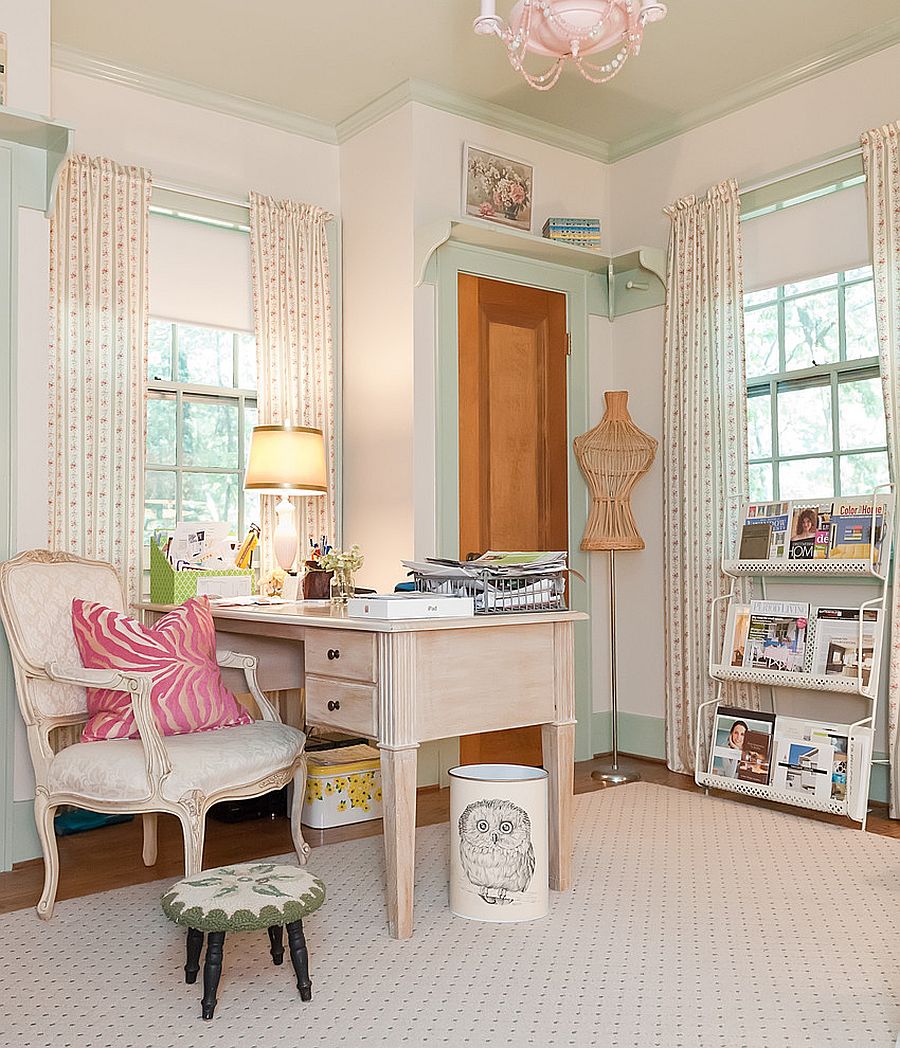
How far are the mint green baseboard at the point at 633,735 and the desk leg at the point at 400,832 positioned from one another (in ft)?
8.05

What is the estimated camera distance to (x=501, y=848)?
8.79 ft

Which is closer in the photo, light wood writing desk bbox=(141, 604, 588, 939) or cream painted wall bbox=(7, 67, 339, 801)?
light wood writing desk bbox=(141, 604, 588, 939)

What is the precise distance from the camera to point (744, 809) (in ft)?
12.8

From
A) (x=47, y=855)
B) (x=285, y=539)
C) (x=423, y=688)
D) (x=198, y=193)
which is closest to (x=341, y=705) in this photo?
(x=423, y=688)

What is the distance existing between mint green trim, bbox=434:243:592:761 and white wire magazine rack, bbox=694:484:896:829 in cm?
72

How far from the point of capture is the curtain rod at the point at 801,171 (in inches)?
159

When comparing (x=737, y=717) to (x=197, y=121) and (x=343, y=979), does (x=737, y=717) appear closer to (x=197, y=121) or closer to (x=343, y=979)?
(x=343, y=979)

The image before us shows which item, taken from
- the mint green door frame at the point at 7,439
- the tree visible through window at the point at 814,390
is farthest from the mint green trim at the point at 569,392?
the mint green door frame at the point at 7,439

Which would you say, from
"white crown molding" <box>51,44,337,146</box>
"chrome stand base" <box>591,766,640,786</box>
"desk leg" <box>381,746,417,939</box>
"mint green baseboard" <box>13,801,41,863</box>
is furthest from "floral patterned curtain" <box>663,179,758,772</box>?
"mint green baseboard" <box>13,801,41,863</box>

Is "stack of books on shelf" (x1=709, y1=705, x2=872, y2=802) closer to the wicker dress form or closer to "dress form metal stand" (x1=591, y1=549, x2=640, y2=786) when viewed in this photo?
"dress form metal stand" (x1=591, y1=549, x2=640, y2=786)

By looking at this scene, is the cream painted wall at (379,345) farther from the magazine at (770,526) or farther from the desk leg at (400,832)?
the desk leg at (400,832)

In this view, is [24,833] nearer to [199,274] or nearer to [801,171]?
[199,274]

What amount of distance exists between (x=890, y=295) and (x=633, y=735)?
235 cm

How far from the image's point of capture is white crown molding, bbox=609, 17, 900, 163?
3941 millimetres
